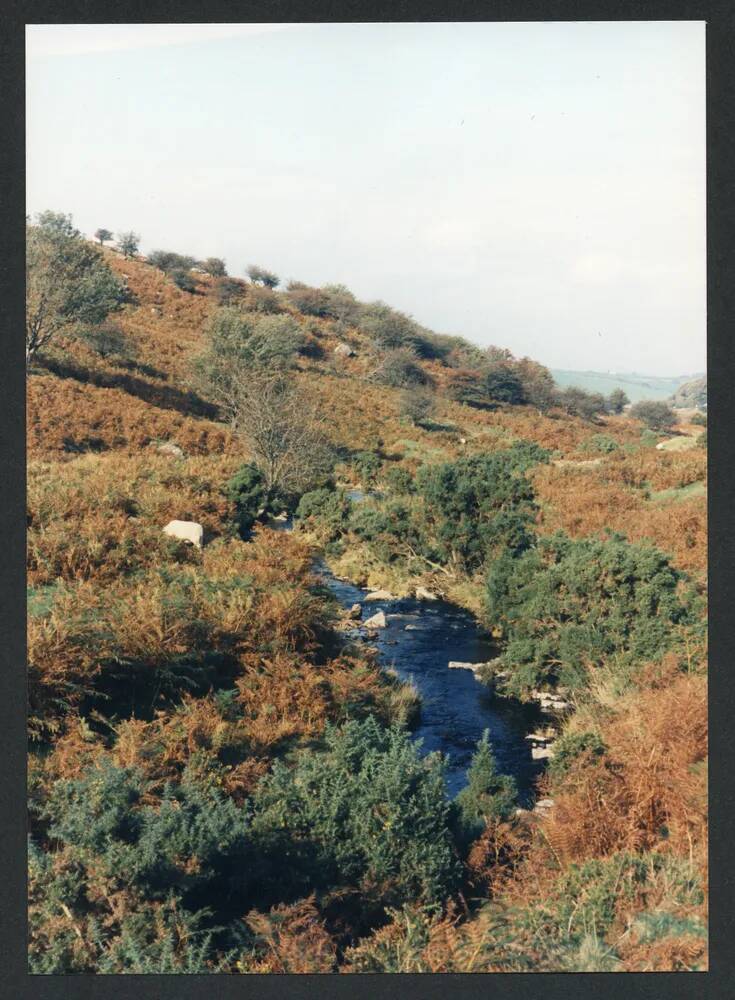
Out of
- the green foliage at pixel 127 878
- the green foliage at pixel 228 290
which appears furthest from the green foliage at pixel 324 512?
the green foliage at pixel 127 878

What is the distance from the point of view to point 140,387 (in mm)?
12320

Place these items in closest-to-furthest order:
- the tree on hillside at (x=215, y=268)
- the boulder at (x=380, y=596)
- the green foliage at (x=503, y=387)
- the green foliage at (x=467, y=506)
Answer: the boulder at (x=380, y=596) < the green foliage at (x=467, y=506) < the tree on hillside at (x=215, y=268) < the green foliage at (x=503, y=387)

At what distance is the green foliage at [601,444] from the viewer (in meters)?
15.3

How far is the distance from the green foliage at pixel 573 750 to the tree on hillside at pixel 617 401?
7030mm

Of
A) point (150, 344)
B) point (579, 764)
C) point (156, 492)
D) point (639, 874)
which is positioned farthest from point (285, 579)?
point (150, 344)

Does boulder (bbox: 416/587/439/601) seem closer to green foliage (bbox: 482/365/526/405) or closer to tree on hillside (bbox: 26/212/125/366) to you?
green foliage (bbox: 482/365/526/405)

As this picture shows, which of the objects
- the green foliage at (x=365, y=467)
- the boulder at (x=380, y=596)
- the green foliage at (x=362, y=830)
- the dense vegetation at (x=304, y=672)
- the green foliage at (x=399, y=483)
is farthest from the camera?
the green foliage at (x=365, y=467)

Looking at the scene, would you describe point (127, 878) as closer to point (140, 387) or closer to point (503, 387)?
point (140, 387)

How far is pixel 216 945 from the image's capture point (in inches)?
209

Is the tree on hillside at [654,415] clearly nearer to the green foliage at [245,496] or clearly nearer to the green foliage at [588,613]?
the green foliage at [588,613]

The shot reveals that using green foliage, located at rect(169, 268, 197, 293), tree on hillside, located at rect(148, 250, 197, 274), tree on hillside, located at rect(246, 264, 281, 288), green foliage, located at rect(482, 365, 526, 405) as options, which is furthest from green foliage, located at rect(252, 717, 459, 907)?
green foliage, located at rect(482, 365, 526, 405)

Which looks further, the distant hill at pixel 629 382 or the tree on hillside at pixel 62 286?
the tree on hillside at pixel 62 286

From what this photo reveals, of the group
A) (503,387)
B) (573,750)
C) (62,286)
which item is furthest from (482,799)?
(503,387)

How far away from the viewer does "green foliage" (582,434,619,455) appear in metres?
15.3
